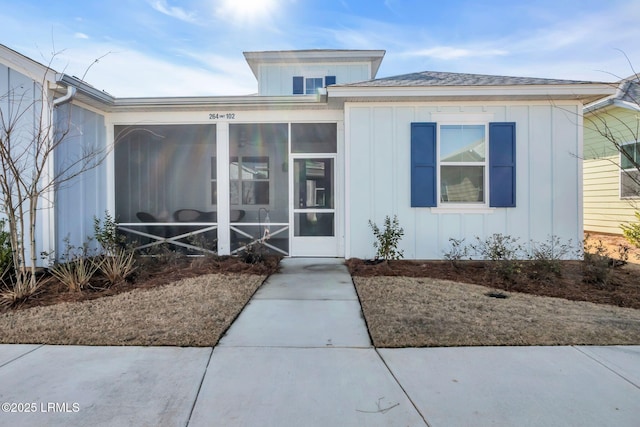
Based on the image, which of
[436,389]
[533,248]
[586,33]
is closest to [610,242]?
[533,248]

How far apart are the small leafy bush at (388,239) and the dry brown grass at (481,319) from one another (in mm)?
1507

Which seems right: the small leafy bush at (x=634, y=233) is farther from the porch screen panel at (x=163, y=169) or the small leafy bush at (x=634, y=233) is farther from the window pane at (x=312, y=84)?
the window pane at (x=312, y=84)

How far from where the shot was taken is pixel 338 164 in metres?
8.01

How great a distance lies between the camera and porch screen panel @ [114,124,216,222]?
332 inches

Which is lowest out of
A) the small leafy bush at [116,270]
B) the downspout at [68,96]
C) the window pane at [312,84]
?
the small leafy bush at [116,270]

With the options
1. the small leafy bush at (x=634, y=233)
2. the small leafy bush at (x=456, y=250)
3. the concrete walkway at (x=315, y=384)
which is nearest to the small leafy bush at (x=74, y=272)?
the concrete walkway at (x=315, y=384)

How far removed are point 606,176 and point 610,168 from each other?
11.0 inches

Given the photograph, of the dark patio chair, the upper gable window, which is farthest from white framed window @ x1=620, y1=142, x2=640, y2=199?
the dark patio chair

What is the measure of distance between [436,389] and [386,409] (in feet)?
1.58

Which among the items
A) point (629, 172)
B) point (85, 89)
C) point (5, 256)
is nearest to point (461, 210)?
point (629, 172)

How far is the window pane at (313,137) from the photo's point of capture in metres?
8.09

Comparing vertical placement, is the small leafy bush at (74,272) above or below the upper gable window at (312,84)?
below

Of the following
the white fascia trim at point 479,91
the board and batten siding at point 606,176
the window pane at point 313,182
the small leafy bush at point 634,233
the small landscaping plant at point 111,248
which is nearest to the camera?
the small landscaping plant at point 111,248

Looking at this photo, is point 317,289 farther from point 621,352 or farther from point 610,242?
point 610,242
